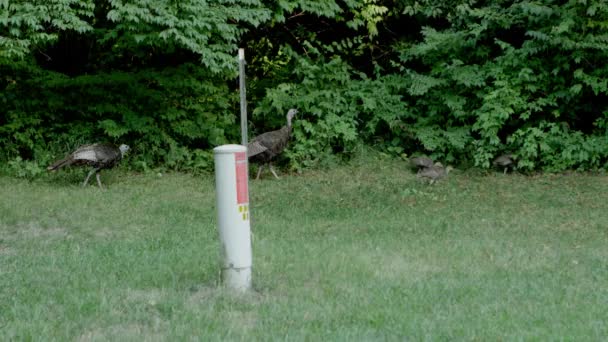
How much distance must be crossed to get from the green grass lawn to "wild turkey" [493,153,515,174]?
56.8 inches

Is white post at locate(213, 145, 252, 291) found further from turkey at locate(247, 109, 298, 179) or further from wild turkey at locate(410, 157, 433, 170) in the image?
wild turkey at locate(410, 157, 433, 170)

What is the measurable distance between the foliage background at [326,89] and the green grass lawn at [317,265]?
2.30 meters

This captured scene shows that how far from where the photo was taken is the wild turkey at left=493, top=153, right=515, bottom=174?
13.1 metres

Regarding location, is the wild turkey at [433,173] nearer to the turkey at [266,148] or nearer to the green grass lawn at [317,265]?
the green grass lawn at [317,265]

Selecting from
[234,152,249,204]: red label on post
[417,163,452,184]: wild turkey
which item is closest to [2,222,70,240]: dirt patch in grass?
[234,152,249,204]: red label on post

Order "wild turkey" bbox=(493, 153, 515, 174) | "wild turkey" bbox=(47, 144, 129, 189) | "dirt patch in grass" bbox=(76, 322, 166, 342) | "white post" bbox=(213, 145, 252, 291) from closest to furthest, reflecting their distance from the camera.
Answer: "dirt patch in grass" bbox=(76, 322, 166, 342) → "white post" bbox=(213, 145, 252, 291) → "wild turkey" bbox=(47, 144, 129, 189) → "wild turkey" bbox=(493, 153, 515, 174)

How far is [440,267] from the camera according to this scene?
650 centimetres

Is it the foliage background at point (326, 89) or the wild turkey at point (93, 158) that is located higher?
the foliage background at point (326, 89)

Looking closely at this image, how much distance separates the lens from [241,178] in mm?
5613

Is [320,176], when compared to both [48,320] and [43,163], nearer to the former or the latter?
[43,163]

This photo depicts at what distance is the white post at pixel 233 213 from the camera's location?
5.57 meters

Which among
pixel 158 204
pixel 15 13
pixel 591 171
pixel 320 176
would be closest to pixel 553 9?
pixel 591 171

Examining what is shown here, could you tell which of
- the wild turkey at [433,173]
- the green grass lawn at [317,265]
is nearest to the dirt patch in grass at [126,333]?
the green grass lawn at [317,265]

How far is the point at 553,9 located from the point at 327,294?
30.9 ft
